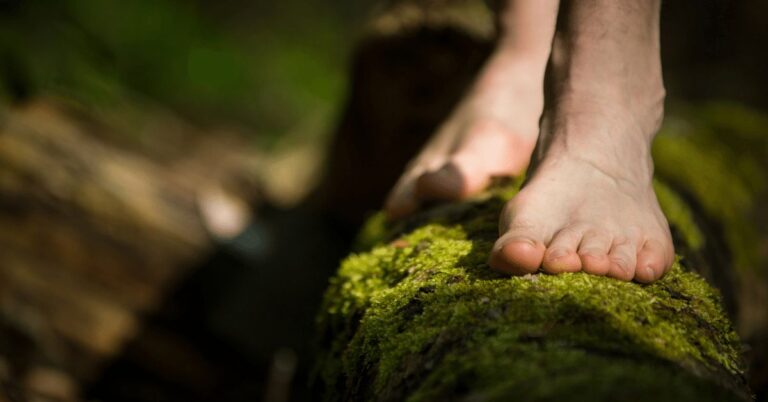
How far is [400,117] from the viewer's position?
311 centimetres

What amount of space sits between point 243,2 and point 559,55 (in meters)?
8.59

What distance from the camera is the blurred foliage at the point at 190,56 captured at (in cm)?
339

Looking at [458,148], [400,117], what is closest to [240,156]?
[400,117]

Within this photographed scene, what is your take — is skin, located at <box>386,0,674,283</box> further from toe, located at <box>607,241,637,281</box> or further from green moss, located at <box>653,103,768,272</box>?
green moss, located at <box>653,103,768,272</box>

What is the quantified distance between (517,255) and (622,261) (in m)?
0.21

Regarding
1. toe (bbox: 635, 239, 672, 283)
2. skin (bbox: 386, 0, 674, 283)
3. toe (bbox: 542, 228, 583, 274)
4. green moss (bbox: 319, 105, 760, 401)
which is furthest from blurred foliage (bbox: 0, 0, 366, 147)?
toe (bbox: 635, 239, 672, 283)

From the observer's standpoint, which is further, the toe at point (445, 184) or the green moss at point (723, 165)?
the green moss at point (723, 165)

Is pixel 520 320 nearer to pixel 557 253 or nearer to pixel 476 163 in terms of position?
pixel 557 253

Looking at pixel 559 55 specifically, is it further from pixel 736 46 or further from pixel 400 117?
pixel 736 46

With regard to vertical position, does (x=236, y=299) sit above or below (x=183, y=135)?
below

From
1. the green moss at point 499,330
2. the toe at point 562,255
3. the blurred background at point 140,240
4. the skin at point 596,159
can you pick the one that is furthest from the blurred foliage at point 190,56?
the toe at point 562,255

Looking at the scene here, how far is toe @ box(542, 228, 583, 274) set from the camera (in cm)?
110

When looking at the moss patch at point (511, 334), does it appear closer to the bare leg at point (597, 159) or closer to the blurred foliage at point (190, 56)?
the bare leg at point (597, 159)

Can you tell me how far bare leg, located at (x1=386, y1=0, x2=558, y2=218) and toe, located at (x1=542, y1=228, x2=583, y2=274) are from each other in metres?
0.62
